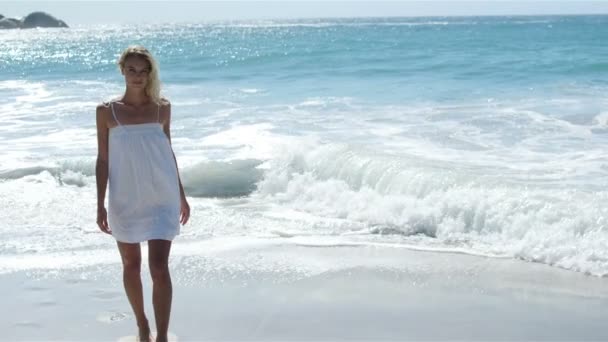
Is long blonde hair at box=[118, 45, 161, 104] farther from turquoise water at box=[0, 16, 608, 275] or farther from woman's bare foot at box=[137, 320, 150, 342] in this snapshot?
turquoise water at box=[0, 16, 608, 275]

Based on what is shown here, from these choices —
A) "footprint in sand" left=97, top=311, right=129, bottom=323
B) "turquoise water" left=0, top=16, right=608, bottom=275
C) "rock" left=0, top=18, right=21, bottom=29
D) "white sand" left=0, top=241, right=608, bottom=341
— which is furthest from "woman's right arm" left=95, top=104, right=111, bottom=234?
"rock" left=0, top=18, right=21, bottom=29

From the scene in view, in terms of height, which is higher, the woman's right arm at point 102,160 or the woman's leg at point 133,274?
the woman's right arm at point 102,160

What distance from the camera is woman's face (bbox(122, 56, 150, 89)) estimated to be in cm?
412

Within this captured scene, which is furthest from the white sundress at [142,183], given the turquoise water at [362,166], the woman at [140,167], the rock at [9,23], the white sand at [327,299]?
the rock at [9,23]

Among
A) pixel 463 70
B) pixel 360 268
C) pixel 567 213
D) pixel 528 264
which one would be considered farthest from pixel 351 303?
pixel 463 70

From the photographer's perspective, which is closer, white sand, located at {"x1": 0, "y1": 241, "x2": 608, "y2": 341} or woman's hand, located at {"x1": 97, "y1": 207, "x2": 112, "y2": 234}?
woman's hand, located at {"x1": 97, "y1": 207, "x2": 112, "y2": 234}

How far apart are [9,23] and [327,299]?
131561 mm

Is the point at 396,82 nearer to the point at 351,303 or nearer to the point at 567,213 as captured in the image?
the point at 567,213

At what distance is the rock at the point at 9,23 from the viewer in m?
125

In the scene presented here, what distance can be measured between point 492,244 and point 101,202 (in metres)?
4.23

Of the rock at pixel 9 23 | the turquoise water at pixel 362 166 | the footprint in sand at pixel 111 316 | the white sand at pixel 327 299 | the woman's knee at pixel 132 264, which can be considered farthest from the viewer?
the rock at pixel 9 23

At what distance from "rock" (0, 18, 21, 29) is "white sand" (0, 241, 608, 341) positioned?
421 ft

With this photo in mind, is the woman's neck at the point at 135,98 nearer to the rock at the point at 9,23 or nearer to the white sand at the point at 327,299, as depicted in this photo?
the white sand at the point at 327,299

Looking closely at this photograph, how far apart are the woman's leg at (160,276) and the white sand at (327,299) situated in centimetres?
75
